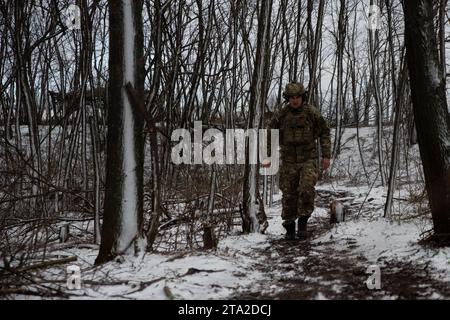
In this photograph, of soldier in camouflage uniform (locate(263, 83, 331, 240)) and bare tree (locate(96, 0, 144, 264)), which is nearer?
bare tree (locate(96, 0, 144, 264))

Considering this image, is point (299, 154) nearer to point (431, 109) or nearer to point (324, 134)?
point (324, 134)

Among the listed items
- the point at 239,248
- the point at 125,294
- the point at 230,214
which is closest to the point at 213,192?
the point at 230,214

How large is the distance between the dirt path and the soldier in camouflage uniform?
71 cm

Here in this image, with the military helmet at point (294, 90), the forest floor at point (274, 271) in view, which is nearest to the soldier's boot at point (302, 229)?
the forest floor at point (274, 271)

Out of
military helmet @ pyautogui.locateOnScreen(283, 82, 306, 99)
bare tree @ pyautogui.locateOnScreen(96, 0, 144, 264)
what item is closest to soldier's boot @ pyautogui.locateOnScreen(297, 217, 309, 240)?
military helmet @ pyautogui.locateOnScreen(283, 82, 306, 99)

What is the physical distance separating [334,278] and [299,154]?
7.28 feet

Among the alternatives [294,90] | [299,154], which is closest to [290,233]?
[299,154]

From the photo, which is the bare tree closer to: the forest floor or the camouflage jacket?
the forest floor

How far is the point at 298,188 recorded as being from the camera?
5.34 meters

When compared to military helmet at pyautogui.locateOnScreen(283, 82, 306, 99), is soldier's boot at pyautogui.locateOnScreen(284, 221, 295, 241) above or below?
below

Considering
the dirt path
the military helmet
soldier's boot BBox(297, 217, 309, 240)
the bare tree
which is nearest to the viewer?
the dirt path

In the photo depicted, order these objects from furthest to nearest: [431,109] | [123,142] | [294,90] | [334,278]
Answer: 1. [294,90]
2. [123,142]
3. [431,109]
4. [334,278]

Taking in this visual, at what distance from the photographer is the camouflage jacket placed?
534 cm
